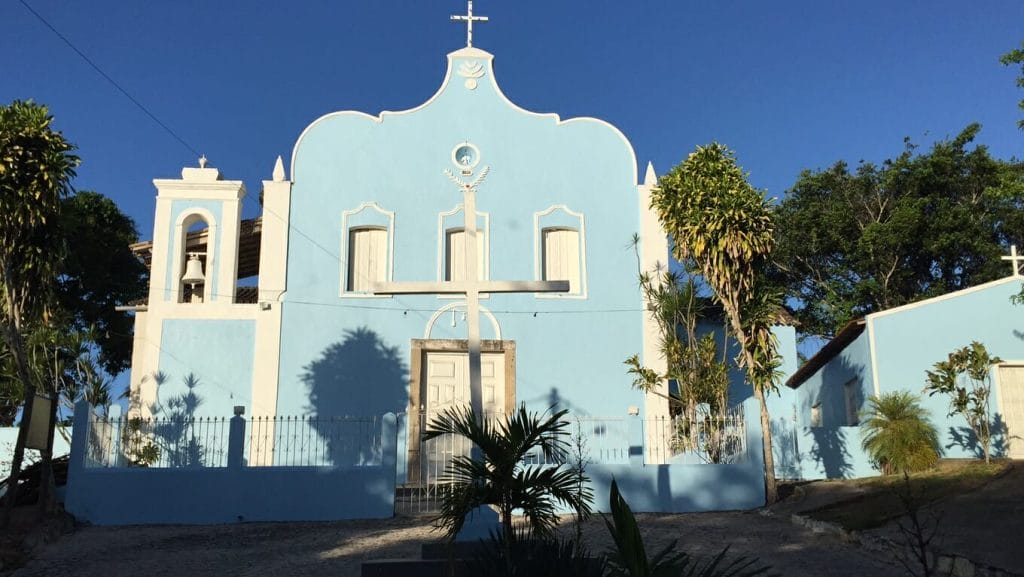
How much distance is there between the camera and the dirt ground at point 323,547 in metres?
10.1

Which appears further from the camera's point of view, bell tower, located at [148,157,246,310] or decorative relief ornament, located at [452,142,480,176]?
decorative relief ornament, located at [452,142,480,176]

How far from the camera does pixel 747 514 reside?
13578mm

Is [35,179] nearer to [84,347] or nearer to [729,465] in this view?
[84,347]

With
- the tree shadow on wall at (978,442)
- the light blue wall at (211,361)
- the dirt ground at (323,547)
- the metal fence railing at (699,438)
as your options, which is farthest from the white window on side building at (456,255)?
the tree shadow on wall at (978,442)

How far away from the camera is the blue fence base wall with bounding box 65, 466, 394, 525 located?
43.4 feet

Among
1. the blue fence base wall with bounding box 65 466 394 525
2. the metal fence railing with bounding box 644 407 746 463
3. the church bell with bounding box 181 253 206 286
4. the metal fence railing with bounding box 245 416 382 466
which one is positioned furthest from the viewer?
the church bell with bounding box 181 253 206 286

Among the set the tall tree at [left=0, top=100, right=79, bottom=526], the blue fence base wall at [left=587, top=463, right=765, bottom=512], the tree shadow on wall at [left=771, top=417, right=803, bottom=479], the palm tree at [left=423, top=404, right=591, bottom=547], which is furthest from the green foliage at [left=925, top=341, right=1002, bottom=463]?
the tall tree at [left=0, top=100, right=79, bottom=526]

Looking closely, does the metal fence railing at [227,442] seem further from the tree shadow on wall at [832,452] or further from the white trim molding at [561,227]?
the tree shadow on wall at [832,452]

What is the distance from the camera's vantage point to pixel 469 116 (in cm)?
1888

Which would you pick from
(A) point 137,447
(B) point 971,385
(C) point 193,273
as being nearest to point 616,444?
(B) point 971,385

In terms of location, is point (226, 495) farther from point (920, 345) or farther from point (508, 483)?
point (920, 345)

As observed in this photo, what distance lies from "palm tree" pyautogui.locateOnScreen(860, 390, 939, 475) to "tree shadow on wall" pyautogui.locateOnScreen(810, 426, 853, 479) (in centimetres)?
109

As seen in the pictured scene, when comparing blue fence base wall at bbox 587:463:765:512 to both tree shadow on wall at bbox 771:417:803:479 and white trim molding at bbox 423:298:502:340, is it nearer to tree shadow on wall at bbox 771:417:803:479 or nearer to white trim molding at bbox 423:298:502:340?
tree shadow on wall at bbox 771:417:803:479

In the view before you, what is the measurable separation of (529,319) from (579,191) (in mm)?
2683
